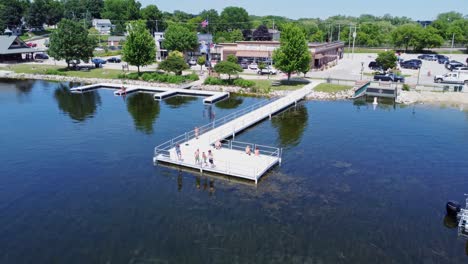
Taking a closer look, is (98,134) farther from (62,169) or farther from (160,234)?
(160,234)

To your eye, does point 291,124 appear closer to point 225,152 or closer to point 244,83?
point 225,152

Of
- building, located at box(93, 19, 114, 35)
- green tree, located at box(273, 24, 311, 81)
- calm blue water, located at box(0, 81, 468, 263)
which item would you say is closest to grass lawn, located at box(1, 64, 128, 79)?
green tree, located at box(273, 24, 311, 81)

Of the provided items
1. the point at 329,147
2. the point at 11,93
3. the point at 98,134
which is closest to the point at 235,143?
the point at 329,147

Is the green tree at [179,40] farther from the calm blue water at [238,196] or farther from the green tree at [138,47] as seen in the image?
the calm blue water at [238,196]

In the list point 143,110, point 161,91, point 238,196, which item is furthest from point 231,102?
point 238,196

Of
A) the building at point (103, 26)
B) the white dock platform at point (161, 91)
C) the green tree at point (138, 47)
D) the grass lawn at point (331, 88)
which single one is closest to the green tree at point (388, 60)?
the grass lawn at point (331, 88)

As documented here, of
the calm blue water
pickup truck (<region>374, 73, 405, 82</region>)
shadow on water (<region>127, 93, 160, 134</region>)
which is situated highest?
pickup truck (<region>374, 73, 405, 82</region>)

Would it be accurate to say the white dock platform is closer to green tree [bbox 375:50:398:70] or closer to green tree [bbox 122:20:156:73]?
green tree [bbox 122:20:156:73]
